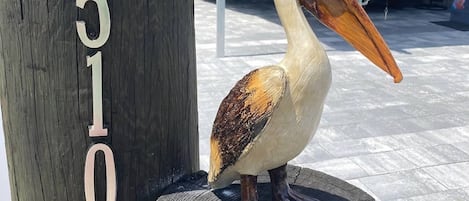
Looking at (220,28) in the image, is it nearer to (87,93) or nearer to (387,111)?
(387,111)

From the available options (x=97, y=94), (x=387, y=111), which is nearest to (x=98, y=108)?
(x=97, y=94)

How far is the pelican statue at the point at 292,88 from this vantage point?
5.16 feet

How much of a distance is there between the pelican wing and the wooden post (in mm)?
285

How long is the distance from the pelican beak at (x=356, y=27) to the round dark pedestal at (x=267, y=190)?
668 mm

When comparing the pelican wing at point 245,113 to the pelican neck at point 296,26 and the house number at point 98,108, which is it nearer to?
the pelican neck at point 296,26

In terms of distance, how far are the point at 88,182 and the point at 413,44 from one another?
22.2 ft

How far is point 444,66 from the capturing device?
6.46 m

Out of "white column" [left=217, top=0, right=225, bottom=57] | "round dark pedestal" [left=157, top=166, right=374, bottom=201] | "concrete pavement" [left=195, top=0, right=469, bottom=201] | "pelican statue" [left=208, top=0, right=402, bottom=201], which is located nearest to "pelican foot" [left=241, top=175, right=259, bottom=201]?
"pelican statue" [left=208, top=0, right=402, bottom=201]

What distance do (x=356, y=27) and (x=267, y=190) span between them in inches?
33.1

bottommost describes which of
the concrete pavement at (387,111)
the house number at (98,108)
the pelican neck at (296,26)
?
the concrete pavement at (387,111)

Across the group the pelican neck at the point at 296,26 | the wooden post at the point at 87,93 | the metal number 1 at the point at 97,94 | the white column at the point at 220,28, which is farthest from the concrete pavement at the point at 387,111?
the pelican neck at the point at 296,26

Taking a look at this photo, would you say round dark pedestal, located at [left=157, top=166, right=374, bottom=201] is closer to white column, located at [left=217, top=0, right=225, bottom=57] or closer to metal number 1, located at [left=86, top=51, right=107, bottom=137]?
metal number 1, located at [left=86, top=51, right=107, bottom=137]

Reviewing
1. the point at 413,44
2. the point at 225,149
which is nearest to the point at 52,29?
the point at 225,149

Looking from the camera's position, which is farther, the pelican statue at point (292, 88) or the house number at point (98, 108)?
the house number at point (98, 108)
